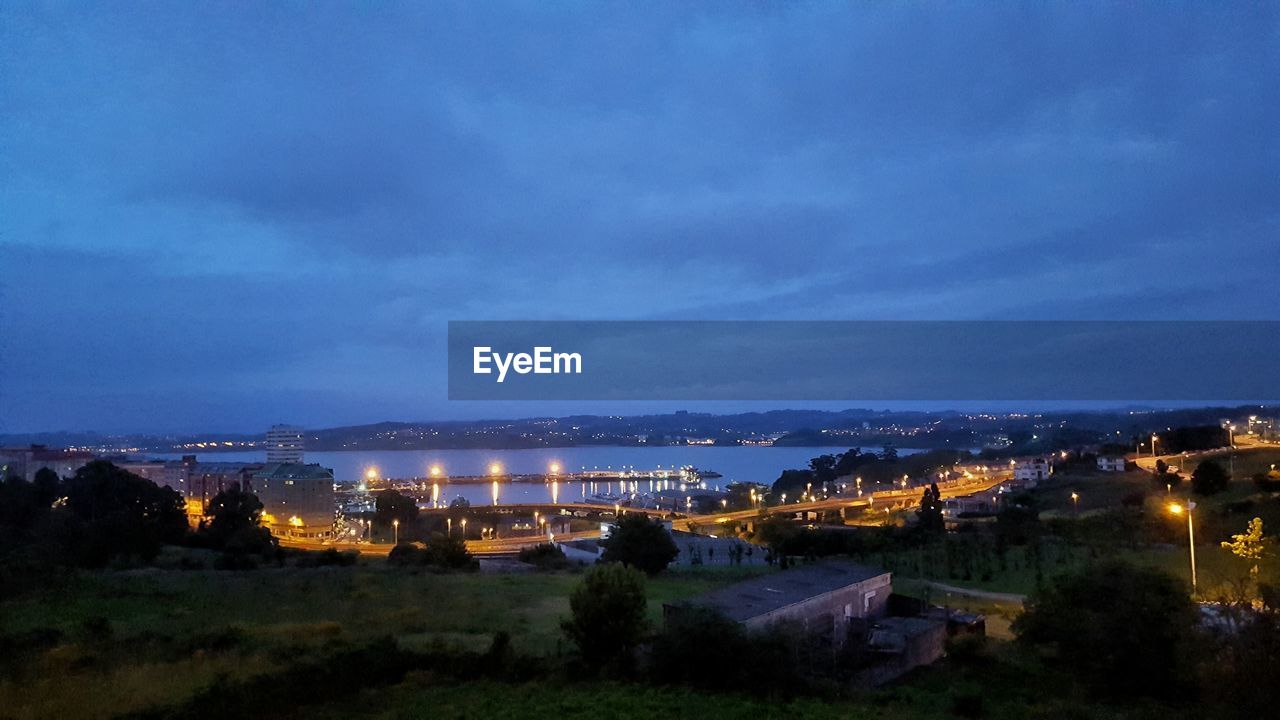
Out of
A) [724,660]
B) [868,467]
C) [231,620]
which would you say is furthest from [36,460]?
[868,467]

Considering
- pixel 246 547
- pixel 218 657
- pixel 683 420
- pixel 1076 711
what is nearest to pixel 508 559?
pixel 246 547

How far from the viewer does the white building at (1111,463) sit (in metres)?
30.3

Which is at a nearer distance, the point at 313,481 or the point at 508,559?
the point at 508,559

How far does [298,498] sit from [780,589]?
99.9 ft

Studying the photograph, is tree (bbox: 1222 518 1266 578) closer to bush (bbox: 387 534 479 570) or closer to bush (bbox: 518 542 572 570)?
bush (bbox: 518 542 572 570)

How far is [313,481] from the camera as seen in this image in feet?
114

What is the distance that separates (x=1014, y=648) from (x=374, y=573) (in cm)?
1071

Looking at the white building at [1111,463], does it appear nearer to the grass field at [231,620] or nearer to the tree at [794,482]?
the tree at [794,482]

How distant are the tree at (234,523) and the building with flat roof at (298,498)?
11224 mm

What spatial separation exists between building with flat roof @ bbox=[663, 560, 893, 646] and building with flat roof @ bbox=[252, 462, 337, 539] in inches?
1093

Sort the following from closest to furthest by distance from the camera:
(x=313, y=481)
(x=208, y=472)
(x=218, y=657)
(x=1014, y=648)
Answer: (x=218, y=657) → (x=1014, y=648) → (x=313, y=481) → (x=208, y=472)

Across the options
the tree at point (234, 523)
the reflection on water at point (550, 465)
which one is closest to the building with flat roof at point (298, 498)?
the tree at point (234, 523)

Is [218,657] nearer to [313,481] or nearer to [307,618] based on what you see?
[307,618]

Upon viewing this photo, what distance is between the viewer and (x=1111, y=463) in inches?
1260
